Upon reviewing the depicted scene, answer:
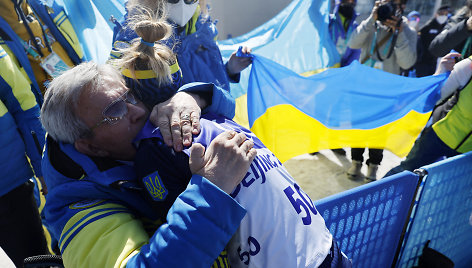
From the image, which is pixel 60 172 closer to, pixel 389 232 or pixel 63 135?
pixel 63 135

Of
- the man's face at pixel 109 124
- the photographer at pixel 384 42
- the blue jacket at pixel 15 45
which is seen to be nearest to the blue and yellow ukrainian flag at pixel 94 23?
the blue jacket at pixel 15 45

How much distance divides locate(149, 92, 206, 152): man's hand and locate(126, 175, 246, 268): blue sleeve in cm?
16

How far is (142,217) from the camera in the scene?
3.63ft

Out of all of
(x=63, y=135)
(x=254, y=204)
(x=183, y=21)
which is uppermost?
(x=183, y=21)

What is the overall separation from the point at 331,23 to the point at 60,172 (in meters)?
4.10

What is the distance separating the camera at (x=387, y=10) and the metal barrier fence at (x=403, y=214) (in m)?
2.39

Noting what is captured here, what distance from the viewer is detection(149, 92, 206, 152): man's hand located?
0.96 metres

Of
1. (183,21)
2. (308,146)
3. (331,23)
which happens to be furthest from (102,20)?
(331,23)

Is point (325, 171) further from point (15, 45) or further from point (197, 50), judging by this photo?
point (15, 45)

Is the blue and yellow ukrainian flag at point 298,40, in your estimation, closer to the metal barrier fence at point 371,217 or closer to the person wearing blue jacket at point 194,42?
the person wearing blue jacket at point 194,42

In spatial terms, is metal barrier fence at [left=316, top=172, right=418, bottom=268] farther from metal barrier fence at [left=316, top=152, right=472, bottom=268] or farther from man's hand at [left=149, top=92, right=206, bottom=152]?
man's hand at [left=149, top=92, right=206, bottom=152]

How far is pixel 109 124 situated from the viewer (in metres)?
1.05

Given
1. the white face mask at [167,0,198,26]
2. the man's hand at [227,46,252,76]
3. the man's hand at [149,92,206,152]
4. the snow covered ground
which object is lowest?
the snow covered ground

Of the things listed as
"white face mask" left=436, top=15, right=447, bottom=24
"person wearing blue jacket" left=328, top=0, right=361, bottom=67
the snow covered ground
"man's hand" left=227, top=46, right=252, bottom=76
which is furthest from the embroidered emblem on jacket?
"white face mask" left=436, top=15, right=447, bottom=24
